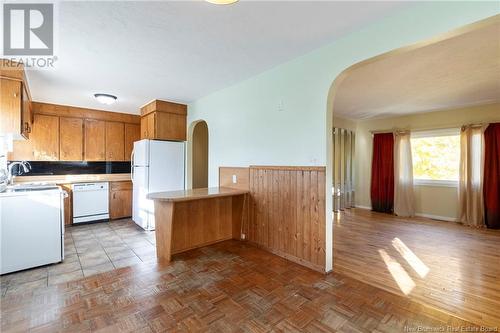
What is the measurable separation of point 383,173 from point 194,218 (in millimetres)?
4999

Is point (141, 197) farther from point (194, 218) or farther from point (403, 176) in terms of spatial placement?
point (403, 176)

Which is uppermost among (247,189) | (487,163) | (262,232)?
(487,163)

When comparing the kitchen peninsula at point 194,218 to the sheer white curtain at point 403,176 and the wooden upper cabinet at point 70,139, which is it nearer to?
the wooden upper cabinet at point 70,139

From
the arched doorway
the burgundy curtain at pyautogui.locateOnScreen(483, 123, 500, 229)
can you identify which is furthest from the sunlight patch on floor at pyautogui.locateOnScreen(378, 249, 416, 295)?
the arched doorway

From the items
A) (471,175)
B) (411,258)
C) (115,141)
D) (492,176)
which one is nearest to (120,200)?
(115,141)

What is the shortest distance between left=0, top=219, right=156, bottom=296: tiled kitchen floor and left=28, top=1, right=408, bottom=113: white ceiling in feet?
8.09

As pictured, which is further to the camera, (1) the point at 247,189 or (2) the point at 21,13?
(1) the point at 247,189

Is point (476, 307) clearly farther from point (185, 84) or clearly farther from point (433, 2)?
point (185, 84)

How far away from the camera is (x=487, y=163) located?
4.61 m

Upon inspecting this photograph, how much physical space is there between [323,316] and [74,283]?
245 cm

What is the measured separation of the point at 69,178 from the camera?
5.12 m

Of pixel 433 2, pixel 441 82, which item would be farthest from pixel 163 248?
pixel 441 82

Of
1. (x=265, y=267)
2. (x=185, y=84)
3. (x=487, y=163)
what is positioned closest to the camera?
(x=265, y=267)

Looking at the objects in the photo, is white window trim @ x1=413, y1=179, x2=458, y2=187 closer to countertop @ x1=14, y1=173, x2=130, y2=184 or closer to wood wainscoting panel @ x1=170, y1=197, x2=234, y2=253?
wood wainscoting panel @ x1=170, y1=197, x2=234, y2=253
